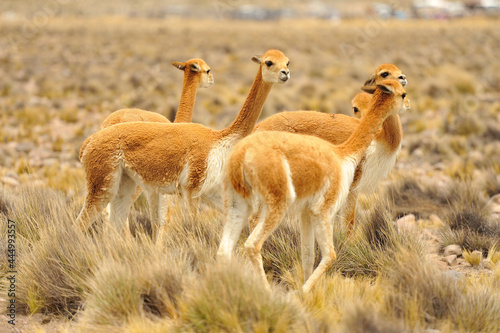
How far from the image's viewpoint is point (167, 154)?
600cm

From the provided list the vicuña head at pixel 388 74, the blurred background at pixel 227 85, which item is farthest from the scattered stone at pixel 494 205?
the vicuña head at pixel 388 74

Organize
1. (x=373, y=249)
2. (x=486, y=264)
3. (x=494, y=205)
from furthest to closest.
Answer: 1. (x=494, y=205)
2. (x=486, y=264)
3. (x=373, y=249)

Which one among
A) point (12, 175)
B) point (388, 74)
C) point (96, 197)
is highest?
point (388, 74)

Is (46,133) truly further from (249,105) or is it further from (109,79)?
(249,105)

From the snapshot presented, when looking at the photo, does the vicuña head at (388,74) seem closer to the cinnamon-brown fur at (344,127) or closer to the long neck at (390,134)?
the cinnamon-brown fur at (344,127)

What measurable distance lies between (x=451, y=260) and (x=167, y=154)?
10.8 ft

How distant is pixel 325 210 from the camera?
5059mm

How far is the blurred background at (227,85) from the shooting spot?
504 inches

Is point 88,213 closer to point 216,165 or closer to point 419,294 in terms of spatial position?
point 216,165

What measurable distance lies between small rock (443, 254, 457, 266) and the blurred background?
3454mm

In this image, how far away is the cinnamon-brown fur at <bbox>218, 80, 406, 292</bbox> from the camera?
187 inches

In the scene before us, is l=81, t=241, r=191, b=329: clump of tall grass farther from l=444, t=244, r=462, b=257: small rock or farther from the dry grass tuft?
l=444, t=244, r=462, b=257: small rock

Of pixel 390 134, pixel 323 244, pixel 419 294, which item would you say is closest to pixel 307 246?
pixel 323 244

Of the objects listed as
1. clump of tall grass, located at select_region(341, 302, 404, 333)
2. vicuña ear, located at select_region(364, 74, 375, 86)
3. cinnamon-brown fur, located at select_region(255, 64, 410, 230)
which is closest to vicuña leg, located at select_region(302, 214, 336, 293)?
clump of tall grass, located at select_region(341, 302, 404, 333)
